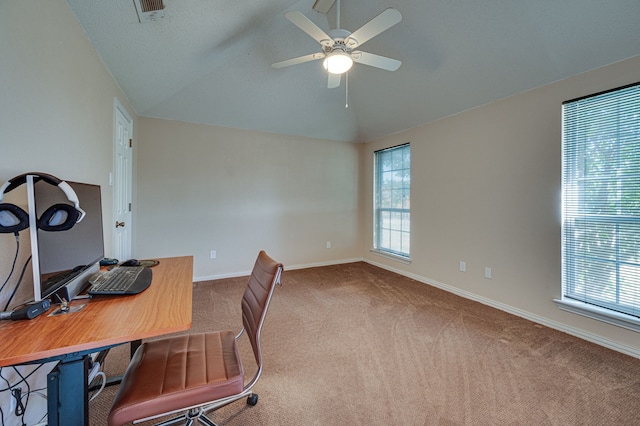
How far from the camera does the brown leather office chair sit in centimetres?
97

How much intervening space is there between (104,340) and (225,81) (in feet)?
11.0

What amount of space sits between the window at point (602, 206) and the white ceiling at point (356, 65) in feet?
1.40

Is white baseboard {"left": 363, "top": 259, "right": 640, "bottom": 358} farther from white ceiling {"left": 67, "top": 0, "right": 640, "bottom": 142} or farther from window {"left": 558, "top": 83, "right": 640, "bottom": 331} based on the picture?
white ceiling {"left": 67, "top": 0, "right": 640, "bottom": 142}

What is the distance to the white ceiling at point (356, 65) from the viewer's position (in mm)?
1990

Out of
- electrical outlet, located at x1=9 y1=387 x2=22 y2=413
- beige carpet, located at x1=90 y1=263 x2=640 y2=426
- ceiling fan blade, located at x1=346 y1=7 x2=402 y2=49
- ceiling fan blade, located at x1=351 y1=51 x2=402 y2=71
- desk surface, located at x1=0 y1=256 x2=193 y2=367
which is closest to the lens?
desk surface, located at x1=0 y1=256 x2=193 y2=367

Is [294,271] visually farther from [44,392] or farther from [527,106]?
[527,106]

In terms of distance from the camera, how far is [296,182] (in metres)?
4.56

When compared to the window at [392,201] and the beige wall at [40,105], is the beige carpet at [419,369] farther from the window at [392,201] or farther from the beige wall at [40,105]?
the window at [392,201]

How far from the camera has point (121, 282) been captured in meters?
1.29

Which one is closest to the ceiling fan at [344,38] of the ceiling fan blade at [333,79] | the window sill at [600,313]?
the ceiling fan blade at [333,79]

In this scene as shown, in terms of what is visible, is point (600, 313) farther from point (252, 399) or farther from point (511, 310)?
point (252, 399)

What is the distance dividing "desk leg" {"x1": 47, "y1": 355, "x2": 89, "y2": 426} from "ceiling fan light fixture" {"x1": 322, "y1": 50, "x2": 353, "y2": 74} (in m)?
2.33

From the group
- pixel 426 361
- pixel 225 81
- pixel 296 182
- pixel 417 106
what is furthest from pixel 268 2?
pixel 426 361

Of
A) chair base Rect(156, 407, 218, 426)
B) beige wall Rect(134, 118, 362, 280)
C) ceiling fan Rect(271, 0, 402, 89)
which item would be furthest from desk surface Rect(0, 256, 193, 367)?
beige wall Rect(134, 118, 362, 280)
